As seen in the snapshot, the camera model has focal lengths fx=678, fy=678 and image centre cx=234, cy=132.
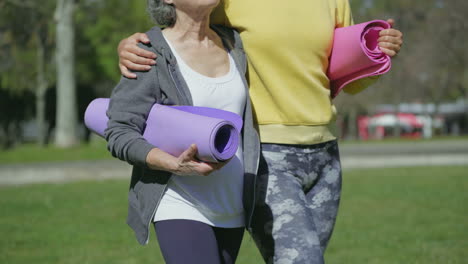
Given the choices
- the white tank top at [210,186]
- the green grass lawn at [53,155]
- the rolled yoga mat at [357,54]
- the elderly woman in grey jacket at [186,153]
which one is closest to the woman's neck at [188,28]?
the elderly woman in grey jacket at [186,153]

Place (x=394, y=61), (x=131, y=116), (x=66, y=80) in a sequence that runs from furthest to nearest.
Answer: (x=394, y=61)
(x=66, y=80)
(x=131, y=116)

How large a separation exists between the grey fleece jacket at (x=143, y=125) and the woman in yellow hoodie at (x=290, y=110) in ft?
0.63

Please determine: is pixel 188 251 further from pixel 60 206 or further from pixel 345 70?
pixel 60 206

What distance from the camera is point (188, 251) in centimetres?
285

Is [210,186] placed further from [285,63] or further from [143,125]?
[285,63]

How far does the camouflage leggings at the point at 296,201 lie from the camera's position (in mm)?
3123

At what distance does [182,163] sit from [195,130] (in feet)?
0.47

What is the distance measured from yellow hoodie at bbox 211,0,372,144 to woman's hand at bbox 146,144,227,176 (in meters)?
0.65

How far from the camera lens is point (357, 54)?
3.41 m

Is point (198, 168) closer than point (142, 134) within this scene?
Yes

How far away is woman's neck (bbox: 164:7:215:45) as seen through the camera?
3.08 meters

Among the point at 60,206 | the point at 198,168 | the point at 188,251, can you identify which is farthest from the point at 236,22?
the point at 60,206

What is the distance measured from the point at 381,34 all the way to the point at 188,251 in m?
1.51

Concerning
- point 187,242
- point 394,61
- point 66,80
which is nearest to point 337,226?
point 187,242
